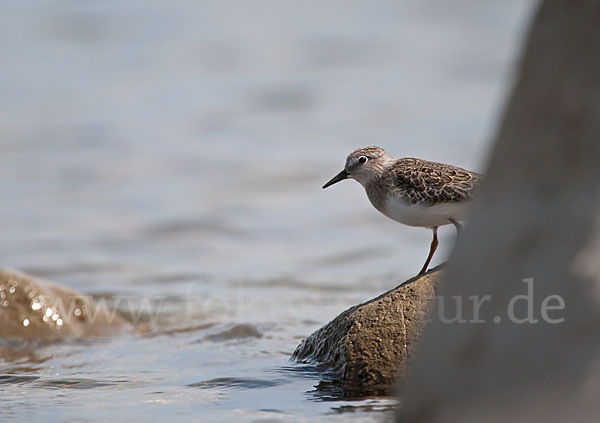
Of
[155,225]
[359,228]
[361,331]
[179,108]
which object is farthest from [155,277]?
[179,108]

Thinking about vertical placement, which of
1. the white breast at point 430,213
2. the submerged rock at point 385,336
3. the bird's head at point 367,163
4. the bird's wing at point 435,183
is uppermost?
the bird's head at point 367,163

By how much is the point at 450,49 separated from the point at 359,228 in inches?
384

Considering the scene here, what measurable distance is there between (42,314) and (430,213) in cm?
365

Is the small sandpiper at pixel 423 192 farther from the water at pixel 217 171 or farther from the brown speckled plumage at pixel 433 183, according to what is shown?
the water at pixel 217 171

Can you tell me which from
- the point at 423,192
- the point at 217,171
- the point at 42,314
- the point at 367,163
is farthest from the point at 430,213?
the point at 217,171

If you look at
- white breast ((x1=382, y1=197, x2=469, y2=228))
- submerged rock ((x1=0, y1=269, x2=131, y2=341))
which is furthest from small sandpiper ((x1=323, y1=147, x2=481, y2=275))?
submerged rock ((x1=0, y1=269, x2=131, y2=341))

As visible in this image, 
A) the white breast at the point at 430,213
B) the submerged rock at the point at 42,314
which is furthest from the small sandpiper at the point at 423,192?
the submerged rock at the point at 42,314

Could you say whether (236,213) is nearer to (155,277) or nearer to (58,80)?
(155,277)

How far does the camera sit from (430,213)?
198 inches

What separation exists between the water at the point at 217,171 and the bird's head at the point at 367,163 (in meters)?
0.97

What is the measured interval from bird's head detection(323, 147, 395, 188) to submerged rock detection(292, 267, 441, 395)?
0.84m

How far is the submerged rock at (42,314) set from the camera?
22.9 ft

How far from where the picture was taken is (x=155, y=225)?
37.0ft

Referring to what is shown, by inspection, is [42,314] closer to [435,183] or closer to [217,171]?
[435,183]
